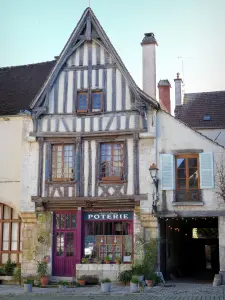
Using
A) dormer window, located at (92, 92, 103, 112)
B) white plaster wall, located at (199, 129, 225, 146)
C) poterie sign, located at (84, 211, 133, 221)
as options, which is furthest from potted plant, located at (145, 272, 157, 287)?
white plaster wall, located at (199, 129, 225, 146)

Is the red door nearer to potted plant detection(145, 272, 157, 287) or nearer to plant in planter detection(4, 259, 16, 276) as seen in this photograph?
plant in planter detection(4, 259, 16, 276)

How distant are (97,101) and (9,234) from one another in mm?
5993

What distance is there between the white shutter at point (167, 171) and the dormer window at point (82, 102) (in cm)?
326

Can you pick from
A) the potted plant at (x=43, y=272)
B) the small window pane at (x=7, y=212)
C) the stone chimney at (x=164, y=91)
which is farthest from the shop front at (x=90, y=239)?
the stone chimney at (x=164, y=91)

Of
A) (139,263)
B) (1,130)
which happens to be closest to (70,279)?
(139,263)

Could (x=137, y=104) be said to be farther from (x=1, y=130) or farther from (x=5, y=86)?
(x=5, y=86)

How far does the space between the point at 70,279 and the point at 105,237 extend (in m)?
1.82

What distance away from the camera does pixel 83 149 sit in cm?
1738

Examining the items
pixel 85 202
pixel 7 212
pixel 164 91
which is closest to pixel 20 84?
pixel 7 212

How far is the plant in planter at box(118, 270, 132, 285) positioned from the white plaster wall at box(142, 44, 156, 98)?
20.8 feet

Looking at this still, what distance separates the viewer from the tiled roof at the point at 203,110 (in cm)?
2119

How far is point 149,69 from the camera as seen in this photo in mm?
18344

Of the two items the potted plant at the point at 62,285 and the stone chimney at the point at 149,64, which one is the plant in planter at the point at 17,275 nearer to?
the potted plant at the point at 62,285

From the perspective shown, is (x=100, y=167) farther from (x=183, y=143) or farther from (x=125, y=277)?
(x=125, y=277)
